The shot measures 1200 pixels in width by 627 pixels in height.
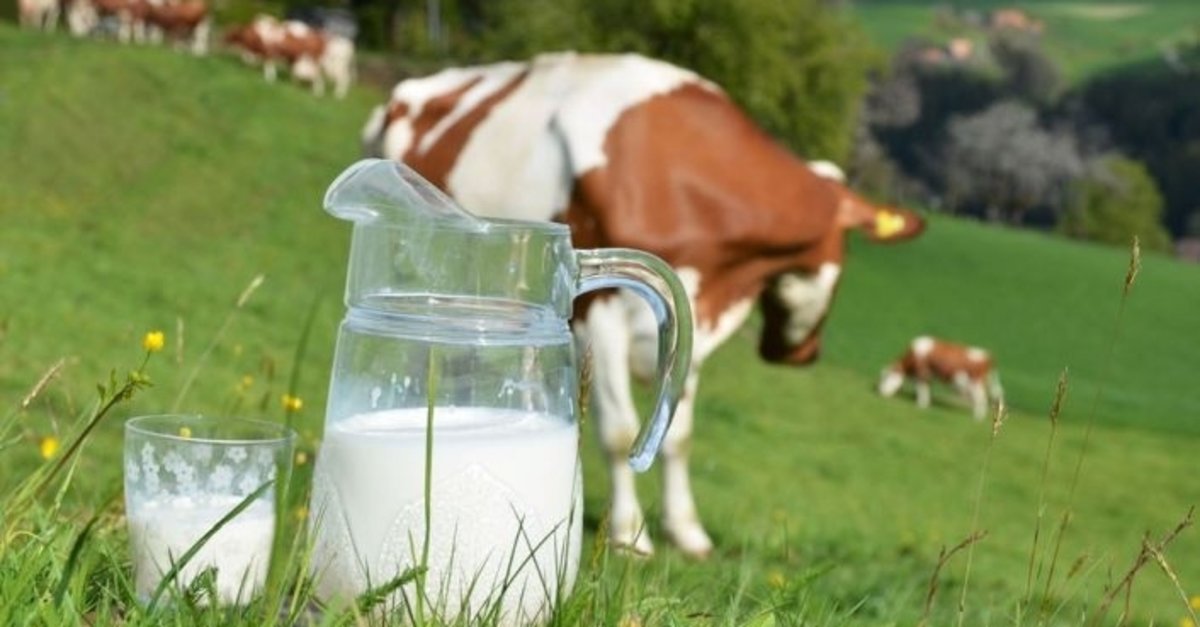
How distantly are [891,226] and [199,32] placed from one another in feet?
97.4

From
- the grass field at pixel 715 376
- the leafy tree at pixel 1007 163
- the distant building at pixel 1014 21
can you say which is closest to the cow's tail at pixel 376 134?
the grass field at pixel 715 376

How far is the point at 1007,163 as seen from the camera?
8344 centimetres

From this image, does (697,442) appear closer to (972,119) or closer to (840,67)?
Answer: (840,67)

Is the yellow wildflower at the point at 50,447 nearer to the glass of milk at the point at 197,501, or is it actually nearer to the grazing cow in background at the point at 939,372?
the glass of milk at the point at 197,501

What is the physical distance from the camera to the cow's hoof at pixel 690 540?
7.01 meters

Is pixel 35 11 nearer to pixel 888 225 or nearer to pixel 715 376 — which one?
pixel 715 376

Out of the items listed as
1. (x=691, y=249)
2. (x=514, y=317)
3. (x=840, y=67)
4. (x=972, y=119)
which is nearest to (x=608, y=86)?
(x=691, y=249)

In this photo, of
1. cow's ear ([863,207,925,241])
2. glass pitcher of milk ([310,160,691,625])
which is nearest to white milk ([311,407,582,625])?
glass pitcher of milk ([310,160,691,625])

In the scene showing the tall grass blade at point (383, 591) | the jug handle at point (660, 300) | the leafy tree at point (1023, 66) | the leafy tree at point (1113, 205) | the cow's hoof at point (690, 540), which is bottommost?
the leafy tree at point (1113, 205)

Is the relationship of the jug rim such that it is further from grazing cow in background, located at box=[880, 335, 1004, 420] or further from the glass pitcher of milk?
grazing cow in background, located at box=[880, 335, 1004, 420]

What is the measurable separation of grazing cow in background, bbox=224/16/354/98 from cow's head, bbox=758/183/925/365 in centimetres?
2396

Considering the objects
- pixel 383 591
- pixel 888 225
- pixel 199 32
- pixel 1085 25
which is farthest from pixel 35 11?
pixel 1085 25

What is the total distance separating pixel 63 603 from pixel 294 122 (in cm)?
2354

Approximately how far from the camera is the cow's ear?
307 inches
